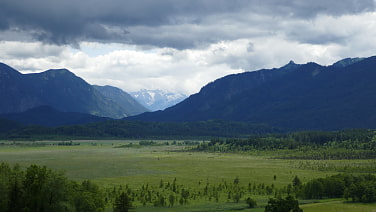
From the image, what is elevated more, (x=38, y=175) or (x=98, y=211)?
(x=38, y=175)

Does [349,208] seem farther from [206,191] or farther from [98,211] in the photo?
[98,211]

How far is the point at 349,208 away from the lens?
106 metres

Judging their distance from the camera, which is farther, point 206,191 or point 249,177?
point 249,177

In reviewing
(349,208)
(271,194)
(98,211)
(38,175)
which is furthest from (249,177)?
(38,175)

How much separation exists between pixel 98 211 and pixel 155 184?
50.6 m

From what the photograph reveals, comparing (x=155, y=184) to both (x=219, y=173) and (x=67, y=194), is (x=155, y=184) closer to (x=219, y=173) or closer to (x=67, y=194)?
(x=219, y=173)

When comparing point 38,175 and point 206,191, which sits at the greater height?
point 38,175

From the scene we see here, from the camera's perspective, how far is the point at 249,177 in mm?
160375

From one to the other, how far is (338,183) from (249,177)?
4022cm

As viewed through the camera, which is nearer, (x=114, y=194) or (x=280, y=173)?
(x=114, y=194)

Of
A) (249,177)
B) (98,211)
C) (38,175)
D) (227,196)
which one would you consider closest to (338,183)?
(227,196)

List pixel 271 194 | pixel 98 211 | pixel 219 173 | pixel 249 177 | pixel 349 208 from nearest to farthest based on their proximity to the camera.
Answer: pixel 98 211, pixel 349 208, pixel 271 194, pixel 249 177, pixel 219 173

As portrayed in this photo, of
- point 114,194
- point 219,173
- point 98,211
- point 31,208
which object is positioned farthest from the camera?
point 219,173

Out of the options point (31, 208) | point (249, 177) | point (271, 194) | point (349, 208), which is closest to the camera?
point (31, 208)
